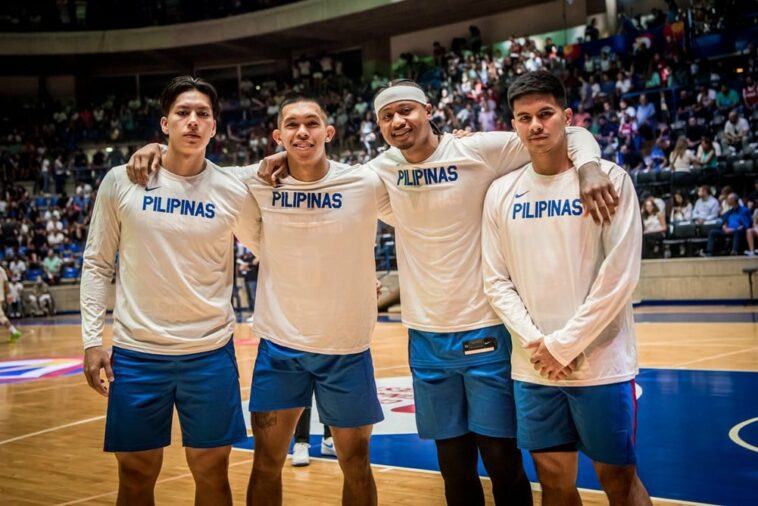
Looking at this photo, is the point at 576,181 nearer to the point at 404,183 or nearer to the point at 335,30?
the point at 404,183

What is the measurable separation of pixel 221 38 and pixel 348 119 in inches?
281

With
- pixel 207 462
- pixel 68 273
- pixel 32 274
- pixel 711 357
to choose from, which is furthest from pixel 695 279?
pixel 32 274

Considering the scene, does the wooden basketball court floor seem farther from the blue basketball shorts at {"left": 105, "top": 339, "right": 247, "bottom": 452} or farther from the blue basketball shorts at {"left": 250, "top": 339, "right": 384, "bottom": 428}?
the blue basketball shorts at {"left": 105, "top": 339, "right": 247, "bottom": 452}

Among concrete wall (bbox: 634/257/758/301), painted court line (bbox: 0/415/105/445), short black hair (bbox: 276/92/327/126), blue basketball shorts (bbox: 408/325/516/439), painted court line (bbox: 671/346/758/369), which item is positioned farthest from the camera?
concrete wall (bbox: 634/257/758/301)

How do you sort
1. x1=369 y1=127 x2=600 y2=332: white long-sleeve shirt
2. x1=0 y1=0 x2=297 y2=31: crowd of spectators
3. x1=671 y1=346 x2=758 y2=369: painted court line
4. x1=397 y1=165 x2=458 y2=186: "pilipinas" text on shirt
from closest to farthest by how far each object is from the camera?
x1=369 y1=127 x2=600 y2=332: white long-sleeve shirt < x1=397 y1=165 x2=458 y2=186: "pilipinas" text on shirt < x1=671 y1=346 x2=758 y2=369: painted court line < x1=0 y1=0 x2=297 y2=31: crowd of spectators

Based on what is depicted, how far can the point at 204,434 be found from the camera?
3.45 m

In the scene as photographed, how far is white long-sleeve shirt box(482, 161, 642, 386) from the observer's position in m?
3.05

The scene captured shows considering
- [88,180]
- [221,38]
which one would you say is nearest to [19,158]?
[88,180]

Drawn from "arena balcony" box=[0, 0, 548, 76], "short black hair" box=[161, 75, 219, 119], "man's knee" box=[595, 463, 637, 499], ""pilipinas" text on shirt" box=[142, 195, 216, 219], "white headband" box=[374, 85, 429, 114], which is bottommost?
"man's knee" box=[595, 463, 637, 499]

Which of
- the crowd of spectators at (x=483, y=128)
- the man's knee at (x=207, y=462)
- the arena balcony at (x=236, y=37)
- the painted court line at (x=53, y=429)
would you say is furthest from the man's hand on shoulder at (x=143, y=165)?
the arena balcony at (x=236, y=37)

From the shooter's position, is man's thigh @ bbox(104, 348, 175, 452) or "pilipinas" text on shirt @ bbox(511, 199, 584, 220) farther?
man's thigh @ bbox(104, 348, 175, 452)

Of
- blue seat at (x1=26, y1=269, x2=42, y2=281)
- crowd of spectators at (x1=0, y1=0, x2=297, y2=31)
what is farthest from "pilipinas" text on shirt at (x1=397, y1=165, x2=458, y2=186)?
crowd of spectators at (x1=0, y1=0, x2=297, y2=31)

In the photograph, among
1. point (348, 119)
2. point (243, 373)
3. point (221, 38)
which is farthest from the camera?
point (221, 38)

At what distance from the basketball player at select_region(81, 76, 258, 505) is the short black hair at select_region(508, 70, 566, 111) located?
1343 mm
